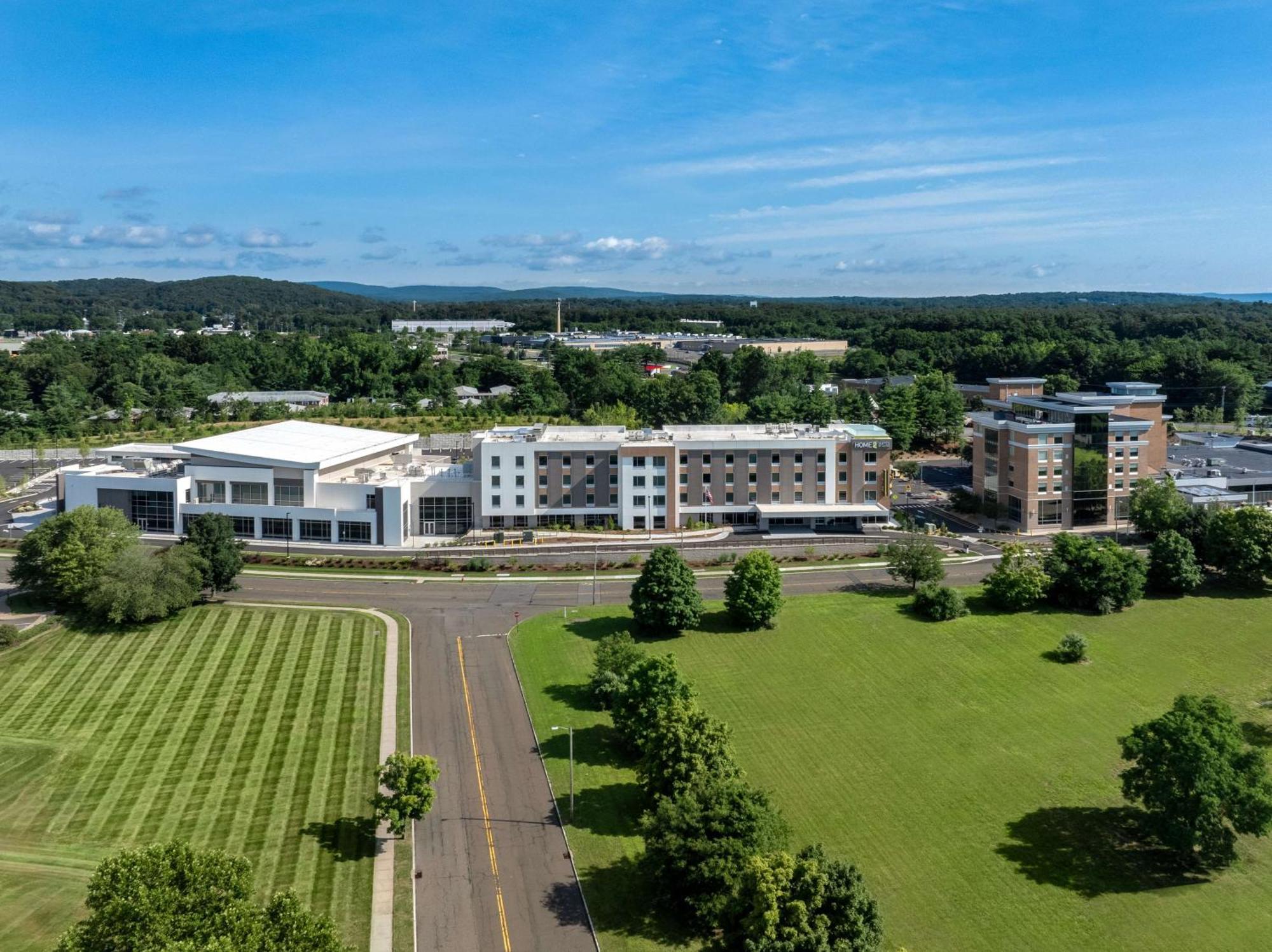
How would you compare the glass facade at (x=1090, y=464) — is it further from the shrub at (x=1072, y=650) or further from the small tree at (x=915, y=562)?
the shrub at (x=1072, y=650)

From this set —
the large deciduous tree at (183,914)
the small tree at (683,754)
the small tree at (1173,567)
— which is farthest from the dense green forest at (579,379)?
the large deciduous tree at (183,914)

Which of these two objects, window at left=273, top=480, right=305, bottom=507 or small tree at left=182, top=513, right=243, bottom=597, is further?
window at left=273, top=480, right=305, bottom=507

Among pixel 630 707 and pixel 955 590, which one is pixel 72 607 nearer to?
pixel 630 707

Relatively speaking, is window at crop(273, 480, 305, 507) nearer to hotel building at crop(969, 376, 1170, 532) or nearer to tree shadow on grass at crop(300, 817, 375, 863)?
tree shadow on grass at crop(300, 817, 375, 863)

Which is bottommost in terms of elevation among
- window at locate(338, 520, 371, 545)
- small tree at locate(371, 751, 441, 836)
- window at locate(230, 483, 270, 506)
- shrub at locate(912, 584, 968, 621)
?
small tree at locate(371, 751, 441, 836)

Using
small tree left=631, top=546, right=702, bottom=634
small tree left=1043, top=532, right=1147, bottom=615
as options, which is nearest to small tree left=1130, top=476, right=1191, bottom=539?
small tree left=1043, top=532, right=1147, bottom=615

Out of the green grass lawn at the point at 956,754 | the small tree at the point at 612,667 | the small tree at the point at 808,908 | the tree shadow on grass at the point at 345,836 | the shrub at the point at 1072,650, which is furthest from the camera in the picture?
the shrub at the point at 1072,650
